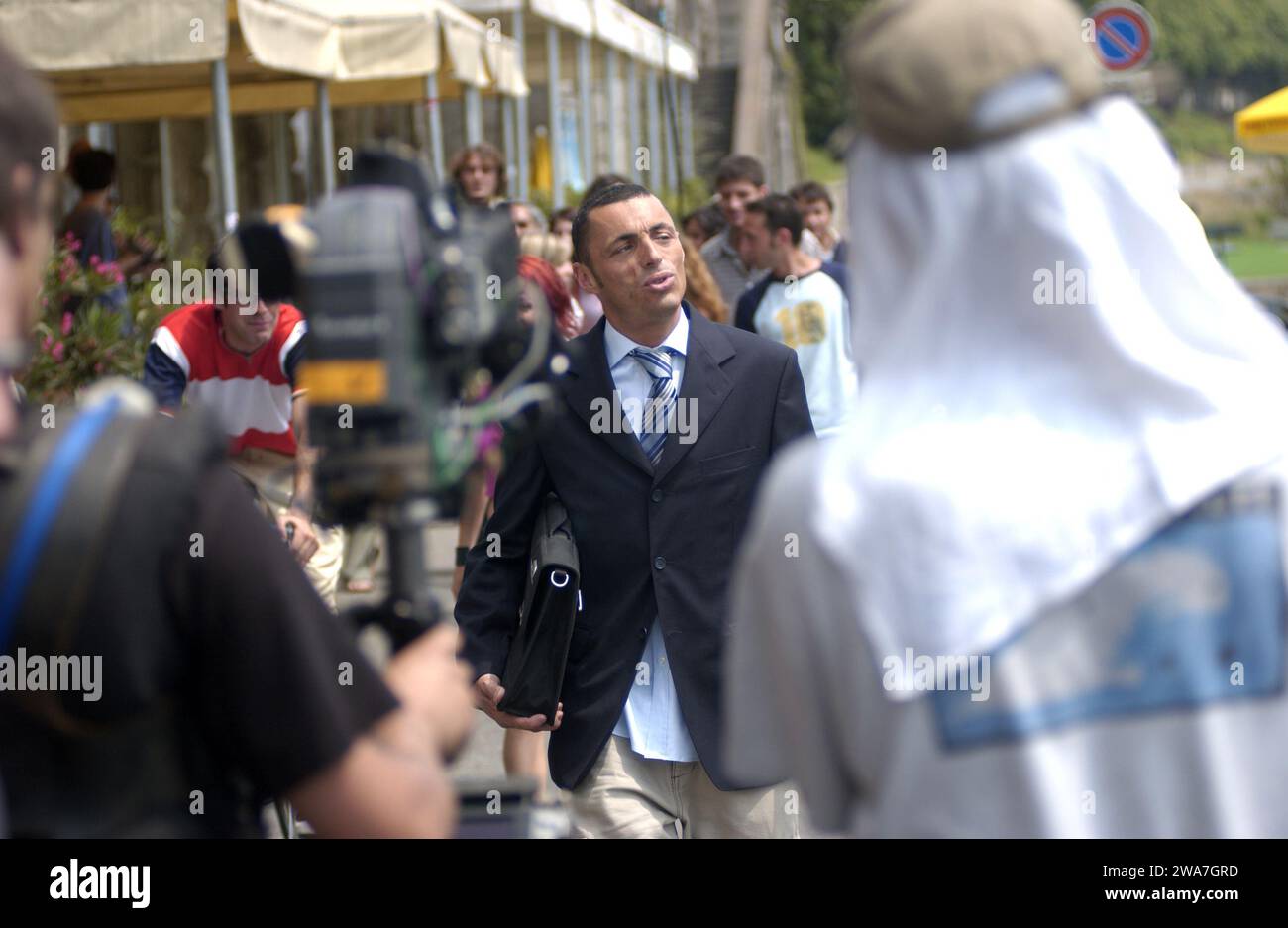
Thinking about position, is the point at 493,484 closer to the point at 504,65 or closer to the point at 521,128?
the point at 504,65

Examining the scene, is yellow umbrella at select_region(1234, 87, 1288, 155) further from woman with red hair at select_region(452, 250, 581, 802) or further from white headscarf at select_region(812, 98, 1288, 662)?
white headscarf at select_region(812, 98, 1288, 662)

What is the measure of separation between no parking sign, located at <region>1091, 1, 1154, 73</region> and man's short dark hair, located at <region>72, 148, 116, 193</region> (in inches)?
238

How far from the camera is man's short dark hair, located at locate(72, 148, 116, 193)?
34.9 feet

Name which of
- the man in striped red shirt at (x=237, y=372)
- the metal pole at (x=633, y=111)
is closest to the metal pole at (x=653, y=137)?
the metal pole at (x=633, y=111)

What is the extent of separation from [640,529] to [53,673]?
261cm

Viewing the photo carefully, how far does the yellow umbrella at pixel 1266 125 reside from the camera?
15047 mm

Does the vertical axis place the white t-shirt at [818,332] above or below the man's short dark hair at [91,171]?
below

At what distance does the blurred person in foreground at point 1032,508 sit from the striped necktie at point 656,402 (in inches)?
95.5

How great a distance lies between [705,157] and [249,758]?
39.8m

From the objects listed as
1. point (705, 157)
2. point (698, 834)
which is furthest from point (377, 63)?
point (705, 157)
